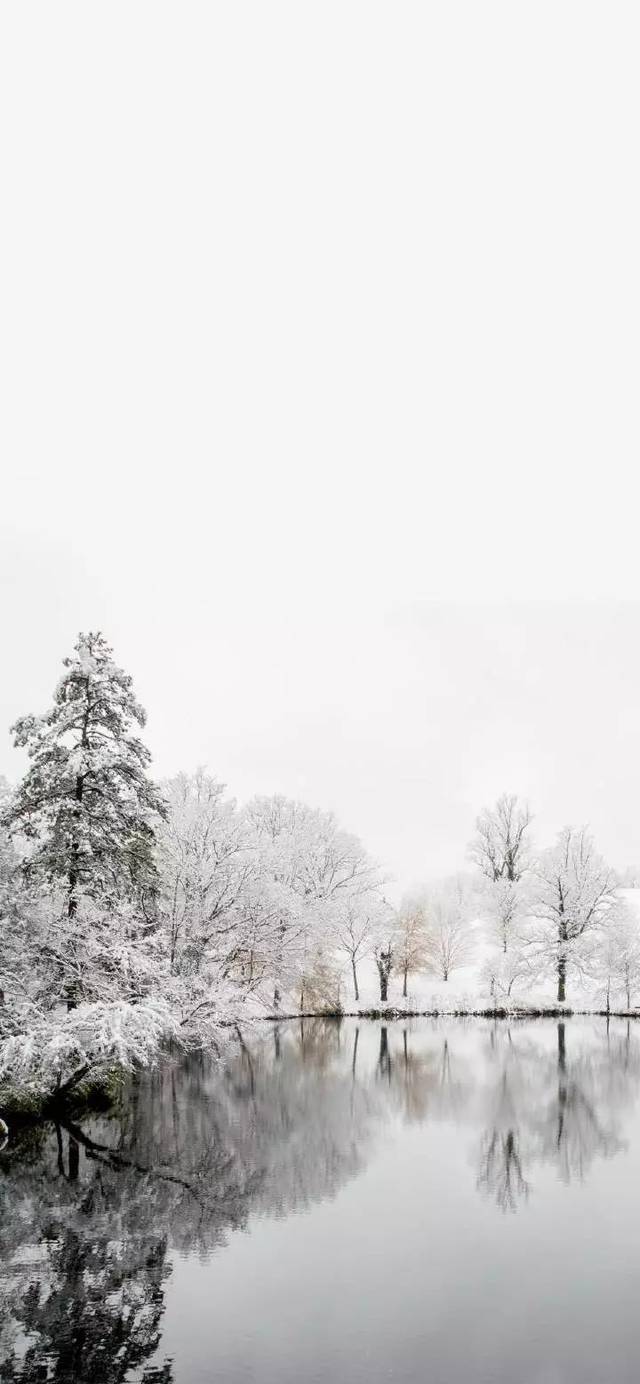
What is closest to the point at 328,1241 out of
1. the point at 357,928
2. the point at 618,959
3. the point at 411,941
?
the point at 357,928

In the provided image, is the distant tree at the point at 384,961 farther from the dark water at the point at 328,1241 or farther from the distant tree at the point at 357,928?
the dark water at the point at 328,1241

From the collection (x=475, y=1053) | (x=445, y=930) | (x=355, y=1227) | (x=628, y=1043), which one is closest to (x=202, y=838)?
(x=475, y=1053)

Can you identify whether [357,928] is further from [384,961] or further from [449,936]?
[449,936]

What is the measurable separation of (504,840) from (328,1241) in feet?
232

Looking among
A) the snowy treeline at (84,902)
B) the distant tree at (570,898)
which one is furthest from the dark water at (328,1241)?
the distant tree at (570,898)

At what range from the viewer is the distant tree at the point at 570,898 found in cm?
6962

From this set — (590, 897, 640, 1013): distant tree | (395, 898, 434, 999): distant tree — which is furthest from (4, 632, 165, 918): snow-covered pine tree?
(590, 897, 640, 1013): distant tree

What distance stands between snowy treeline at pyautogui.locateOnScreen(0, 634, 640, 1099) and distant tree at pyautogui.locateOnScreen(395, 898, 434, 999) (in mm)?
208

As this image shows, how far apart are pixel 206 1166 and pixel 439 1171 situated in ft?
18.8

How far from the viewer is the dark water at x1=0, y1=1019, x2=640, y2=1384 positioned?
11516mm

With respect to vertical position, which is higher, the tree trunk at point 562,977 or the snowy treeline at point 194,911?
the snowy treeline at point 194,911

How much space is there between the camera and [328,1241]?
15875mm

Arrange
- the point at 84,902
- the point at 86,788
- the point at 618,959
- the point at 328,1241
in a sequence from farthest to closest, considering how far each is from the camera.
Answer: the point at 618,959 < the point at 84,902 < the point at 86,788 < the point at 328,1241

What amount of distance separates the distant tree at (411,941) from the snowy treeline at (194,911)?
0.68 feet
